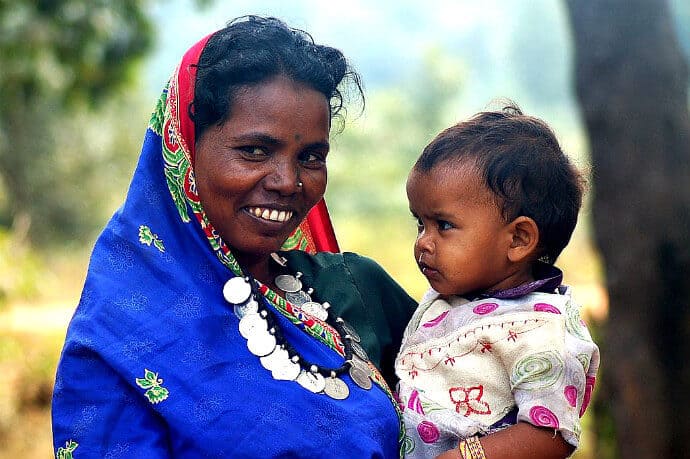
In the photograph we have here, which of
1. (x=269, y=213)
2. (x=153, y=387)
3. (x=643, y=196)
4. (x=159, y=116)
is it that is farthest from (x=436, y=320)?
(x=643, y=196)

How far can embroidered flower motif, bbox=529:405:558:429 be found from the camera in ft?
6.48

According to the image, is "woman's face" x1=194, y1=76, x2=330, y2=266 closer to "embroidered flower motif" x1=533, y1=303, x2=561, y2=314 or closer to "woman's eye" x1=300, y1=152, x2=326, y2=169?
"woman's eye" x1=300, y1=152, x2=326, y2=169

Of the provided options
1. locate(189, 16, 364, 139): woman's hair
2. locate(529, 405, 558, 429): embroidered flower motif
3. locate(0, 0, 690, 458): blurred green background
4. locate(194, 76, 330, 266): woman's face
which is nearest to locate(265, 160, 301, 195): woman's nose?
locate(194, 76, 330, 266): woman's face

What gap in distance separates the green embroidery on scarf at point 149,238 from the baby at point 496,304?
609 millimetres

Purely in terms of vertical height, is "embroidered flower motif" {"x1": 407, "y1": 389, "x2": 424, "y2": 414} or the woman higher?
the woman

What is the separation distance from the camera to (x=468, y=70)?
31.8 metres

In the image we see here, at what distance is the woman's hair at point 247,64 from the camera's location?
6.87ft

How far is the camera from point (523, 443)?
1.99 meters

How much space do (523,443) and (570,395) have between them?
0.15m

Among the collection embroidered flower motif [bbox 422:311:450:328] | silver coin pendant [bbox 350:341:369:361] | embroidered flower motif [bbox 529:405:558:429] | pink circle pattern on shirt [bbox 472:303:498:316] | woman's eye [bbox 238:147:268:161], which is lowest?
silver coin pendant [bbox 350:341:369:361]

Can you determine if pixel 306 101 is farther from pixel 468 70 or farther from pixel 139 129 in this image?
pixel 468 70

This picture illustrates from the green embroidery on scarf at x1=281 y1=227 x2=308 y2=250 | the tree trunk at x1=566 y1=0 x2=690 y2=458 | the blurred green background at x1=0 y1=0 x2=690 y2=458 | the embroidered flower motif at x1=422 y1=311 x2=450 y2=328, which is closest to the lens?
the embroidered flower motif at x1=422 y1=311 x2=450 y2=328

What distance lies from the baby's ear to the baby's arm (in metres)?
0.40

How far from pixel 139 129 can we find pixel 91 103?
11481 mm
